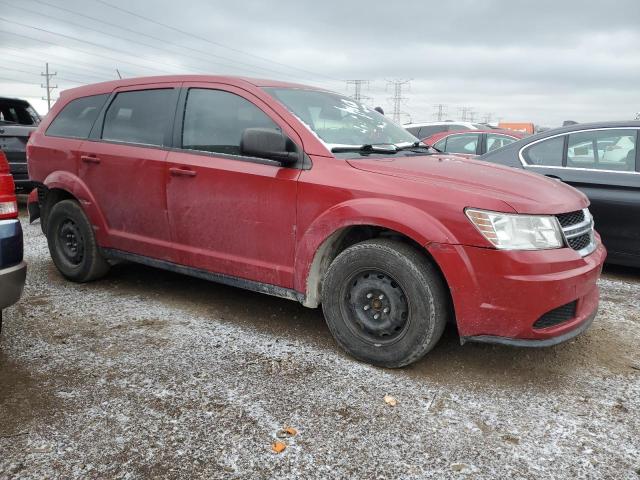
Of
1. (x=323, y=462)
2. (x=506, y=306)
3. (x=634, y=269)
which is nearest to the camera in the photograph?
(x=323, y=462)

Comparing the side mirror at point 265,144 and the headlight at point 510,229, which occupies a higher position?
the side mirror at point 265,144

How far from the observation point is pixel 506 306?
2658mm

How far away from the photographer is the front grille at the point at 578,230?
111 inches

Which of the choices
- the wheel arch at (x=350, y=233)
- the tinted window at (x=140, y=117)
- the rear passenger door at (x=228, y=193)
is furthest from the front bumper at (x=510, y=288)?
the tinted window at (x=140, y=117)

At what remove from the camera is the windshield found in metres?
3.38

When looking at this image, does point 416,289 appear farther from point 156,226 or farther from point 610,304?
point 610,304

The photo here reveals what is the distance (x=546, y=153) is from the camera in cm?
511

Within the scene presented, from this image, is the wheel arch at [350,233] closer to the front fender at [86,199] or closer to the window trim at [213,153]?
the window trim at [213,153]

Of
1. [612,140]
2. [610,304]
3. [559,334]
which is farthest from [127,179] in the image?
[612,140]

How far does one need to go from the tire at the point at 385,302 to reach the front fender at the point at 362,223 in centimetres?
13

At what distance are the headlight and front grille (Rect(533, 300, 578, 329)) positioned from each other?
13.9 inches

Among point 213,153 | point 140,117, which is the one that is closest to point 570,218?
point 213,153

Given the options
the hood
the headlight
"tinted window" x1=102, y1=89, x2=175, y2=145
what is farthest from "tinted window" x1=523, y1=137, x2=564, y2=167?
"tinted window" x1=102, y1=89, x2=175, y2=145

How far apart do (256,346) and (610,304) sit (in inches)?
115
